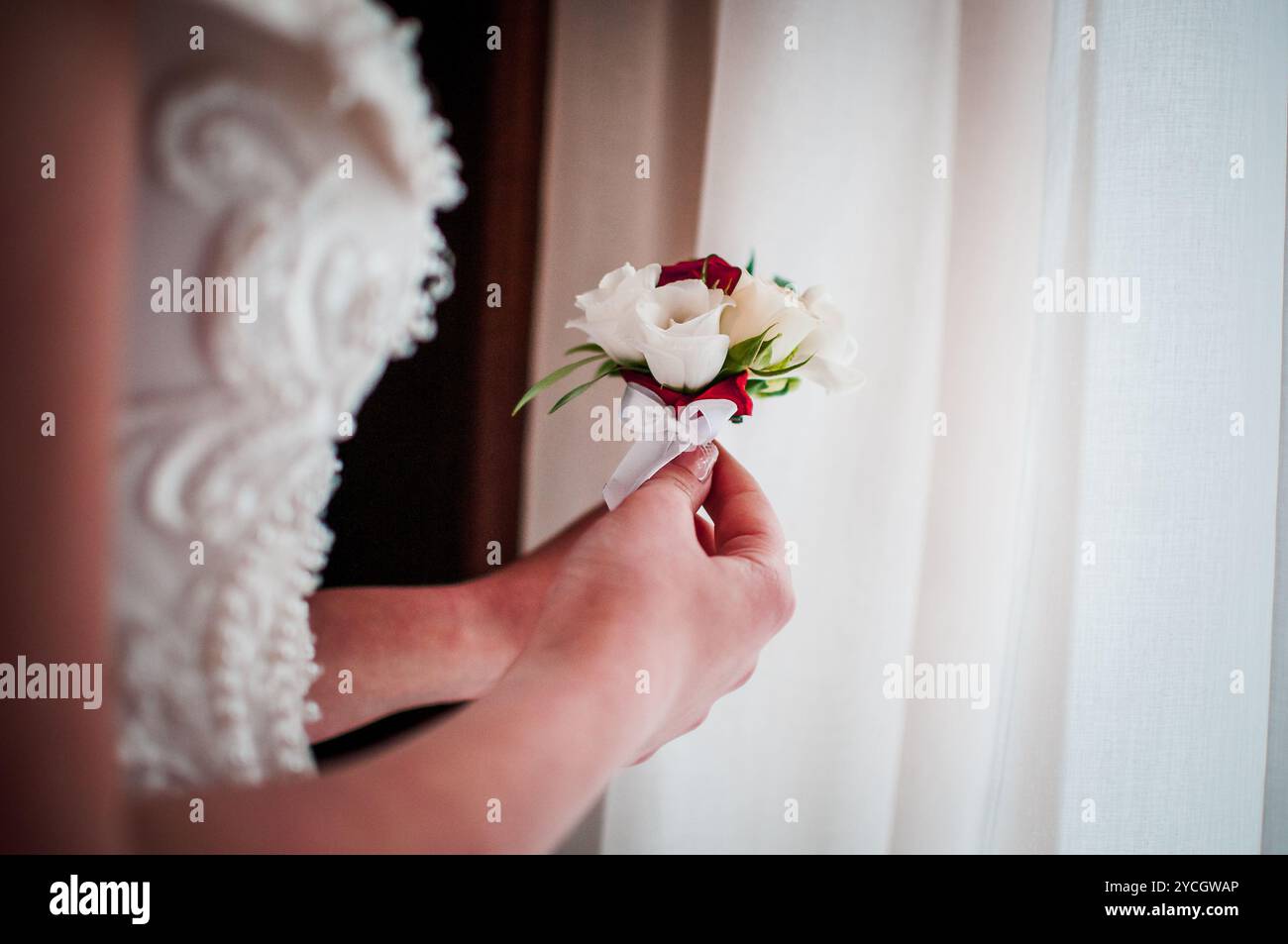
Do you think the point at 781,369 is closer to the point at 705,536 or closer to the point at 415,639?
the point at 705,536

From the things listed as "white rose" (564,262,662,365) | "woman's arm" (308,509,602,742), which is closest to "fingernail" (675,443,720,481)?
"white rose" (564,262,662,365)

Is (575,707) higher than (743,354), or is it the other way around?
(743,354)

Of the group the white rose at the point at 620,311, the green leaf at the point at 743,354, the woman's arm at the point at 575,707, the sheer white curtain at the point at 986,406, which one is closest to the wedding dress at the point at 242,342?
the woman's arm at the point at 575,707

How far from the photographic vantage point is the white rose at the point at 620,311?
0.73 m

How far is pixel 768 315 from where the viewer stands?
0.72 meters

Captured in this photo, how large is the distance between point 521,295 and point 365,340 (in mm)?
437

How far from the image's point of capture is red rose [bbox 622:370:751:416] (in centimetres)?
74

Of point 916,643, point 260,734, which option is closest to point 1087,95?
point 916,643

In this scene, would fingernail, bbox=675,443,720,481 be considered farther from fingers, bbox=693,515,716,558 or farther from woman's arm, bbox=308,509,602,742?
woman's arm, bbox=308,509,602,742

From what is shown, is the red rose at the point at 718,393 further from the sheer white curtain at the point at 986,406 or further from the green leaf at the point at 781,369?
the sheer white curtain at the point at 986,406

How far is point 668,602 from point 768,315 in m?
0.27

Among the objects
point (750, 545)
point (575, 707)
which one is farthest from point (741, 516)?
point (575, 707)
